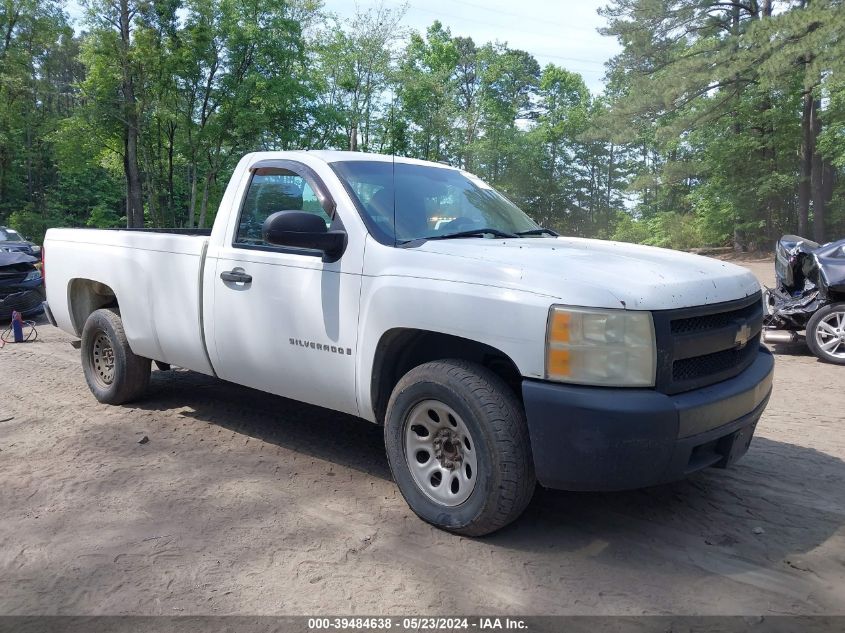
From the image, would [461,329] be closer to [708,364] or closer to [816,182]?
[708,364]

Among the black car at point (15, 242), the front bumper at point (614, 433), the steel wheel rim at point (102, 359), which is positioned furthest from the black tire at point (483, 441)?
the black car at point (15, 242)

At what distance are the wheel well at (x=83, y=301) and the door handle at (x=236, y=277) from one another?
2.18 metres

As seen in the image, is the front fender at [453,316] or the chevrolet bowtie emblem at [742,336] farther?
the chevrolet bowtie emblem at [742,336]

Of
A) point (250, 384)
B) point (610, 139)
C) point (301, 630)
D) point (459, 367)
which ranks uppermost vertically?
point (610, 139)

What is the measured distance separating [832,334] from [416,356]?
6.31m

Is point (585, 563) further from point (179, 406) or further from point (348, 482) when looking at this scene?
point (179, 406)

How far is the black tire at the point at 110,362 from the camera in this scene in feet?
18.1

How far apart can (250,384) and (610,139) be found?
24270 millimetres

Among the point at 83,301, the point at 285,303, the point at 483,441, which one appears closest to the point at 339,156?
the point at 285,303

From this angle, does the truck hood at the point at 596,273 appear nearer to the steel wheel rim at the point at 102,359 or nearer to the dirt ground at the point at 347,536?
the dirt ground at the point at 347,536

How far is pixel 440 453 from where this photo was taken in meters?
3.47

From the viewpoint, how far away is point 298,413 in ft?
18.2

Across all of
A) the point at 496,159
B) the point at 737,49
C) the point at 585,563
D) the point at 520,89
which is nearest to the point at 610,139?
the point at 737,49

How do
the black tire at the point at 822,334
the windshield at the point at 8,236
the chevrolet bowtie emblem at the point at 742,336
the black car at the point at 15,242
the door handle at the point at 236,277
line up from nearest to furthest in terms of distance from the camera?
the chevrolet bowtie emblem at the point at 742,336
the door handle at the point at 236,277
the black tire at the point at 822,334
the black car at the point at 15,242
the windshield at the point at 8,236
